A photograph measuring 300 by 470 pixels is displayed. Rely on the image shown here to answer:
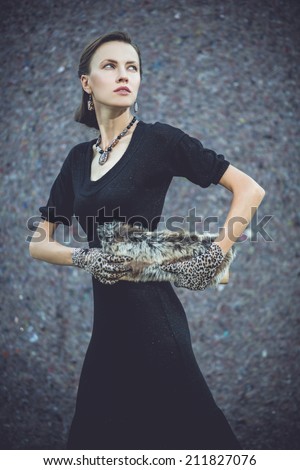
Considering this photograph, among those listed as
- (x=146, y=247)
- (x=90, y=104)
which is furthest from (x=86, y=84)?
(x=146, y=247)

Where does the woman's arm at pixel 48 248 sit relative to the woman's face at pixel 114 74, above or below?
below

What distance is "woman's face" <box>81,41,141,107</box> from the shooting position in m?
1.96

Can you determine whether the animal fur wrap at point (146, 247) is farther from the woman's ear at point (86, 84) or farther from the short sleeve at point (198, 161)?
the woman's ear at point (86, 84)

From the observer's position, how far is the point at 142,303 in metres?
1.91

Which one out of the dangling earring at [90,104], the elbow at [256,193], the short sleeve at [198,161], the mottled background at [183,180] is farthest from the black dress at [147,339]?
the mottled background at [183,180]

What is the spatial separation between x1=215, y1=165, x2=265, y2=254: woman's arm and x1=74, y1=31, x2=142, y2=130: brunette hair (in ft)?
1.68

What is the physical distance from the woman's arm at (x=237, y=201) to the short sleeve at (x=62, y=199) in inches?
21.2

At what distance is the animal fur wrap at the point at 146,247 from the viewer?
186 centimetres

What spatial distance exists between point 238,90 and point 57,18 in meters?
1.06

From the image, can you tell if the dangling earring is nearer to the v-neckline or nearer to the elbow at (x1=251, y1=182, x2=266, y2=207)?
the v-neckline

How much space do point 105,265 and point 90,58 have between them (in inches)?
27.0

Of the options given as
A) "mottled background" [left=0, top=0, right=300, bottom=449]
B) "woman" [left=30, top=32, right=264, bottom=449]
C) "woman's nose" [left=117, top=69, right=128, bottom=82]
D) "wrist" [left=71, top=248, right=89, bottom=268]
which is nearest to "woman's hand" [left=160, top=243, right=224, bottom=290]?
"woman" [left=30, top=32, right=264, bottom=449]

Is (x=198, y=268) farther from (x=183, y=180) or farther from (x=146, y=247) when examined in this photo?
(x=183, y=180)

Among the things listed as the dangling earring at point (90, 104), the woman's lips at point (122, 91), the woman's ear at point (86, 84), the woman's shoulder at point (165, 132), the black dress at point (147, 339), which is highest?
the woman's ear at point (86, 84)
